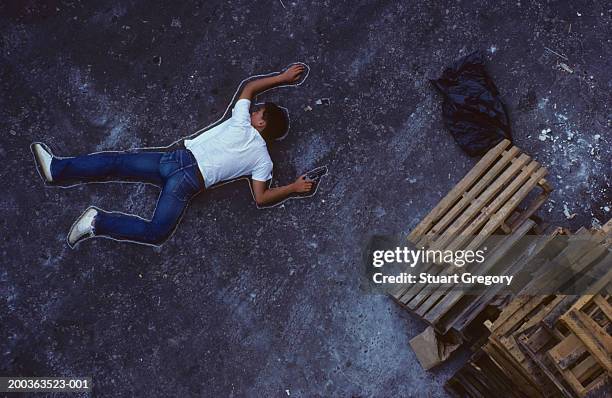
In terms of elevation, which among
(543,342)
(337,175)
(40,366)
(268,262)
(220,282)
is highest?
(543,342)

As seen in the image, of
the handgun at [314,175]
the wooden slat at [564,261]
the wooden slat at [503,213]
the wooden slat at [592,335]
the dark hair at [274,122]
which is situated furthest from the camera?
the handgun at [314,175]

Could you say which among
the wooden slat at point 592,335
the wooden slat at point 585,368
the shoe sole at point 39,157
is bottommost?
the shoe sole at point 39,157

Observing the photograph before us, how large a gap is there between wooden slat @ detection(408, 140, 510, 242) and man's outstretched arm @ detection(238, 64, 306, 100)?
181 centimetres

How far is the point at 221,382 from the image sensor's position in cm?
481

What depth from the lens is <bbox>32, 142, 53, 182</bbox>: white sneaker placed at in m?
4.89

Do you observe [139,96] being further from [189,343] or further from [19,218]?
[189,343]

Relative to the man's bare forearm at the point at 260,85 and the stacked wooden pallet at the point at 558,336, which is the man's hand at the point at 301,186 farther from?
the stacked wooden pallet at the point at 558,336

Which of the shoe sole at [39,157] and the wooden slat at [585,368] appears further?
the shoe sole at [39,157]

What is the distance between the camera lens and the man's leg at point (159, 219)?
4789 mm

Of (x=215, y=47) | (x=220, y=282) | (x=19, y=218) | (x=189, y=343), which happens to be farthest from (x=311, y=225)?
(x=19, y=218)

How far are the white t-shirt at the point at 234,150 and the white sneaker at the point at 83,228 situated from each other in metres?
1.06

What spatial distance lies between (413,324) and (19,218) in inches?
147

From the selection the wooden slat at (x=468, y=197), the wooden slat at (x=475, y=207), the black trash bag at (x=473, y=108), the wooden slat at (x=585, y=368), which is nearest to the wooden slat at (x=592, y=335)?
the wooden slat at (x=585, y=368)

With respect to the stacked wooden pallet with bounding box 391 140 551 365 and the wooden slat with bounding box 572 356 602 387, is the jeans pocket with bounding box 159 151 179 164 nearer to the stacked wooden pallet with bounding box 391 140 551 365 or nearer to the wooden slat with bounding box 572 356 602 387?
the stacked wooden pallet with bounding box 391 140 551 365
